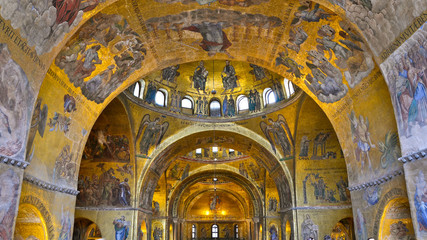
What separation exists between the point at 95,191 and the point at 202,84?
409 inches

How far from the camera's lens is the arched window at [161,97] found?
2369cm

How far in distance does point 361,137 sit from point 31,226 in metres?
12.3

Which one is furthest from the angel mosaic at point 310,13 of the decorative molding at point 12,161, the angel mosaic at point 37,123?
the decorative molding at point 12,161

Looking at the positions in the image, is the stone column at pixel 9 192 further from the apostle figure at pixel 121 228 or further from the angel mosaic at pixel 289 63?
the apostle figure at pixel 121 228

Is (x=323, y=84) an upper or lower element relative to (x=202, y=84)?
lower

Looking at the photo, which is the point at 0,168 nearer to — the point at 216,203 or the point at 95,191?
the point at 95,191

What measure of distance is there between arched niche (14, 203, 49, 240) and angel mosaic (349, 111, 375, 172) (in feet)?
38.3

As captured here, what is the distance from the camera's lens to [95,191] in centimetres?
2206

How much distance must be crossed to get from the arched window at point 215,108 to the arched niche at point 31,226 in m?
15.4

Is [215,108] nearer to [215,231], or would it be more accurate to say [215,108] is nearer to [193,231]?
[193,231]

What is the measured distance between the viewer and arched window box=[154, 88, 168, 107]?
23688mm

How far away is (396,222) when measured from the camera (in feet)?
38.4

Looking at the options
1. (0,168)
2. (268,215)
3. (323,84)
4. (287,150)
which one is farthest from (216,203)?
(0,168)

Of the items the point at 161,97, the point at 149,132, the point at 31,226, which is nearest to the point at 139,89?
the point at 161,97
